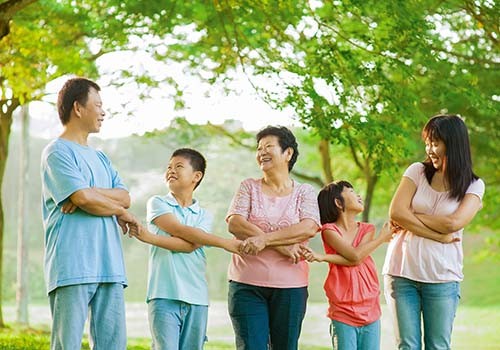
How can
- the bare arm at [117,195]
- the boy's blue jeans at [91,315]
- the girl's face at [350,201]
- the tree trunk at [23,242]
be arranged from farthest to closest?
the tree trunk at [23,242] → the girl's face at [350,201] → the bare arm at [117,195] → the boy's blue jeans at [91,315]

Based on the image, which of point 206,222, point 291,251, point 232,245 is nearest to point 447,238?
point 291,251

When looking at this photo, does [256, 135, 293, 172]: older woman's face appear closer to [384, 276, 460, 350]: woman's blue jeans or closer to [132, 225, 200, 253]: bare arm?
[132, 225, 200, 253]: bare arm

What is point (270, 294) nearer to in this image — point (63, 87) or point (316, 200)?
point (316, 200)

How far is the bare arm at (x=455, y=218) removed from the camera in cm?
505

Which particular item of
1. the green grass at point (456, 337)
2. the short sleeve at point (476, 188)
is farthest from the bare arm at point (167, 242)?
the green grass at point (456, 337)

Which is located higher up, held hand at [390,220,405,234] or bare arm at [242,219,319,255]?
held hand at [390,220,405,234]

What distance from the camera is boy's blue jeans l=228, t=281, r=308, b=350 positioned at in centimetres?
500

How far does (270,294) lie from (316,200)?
63cm

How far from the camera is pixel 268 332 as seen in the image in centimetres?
507

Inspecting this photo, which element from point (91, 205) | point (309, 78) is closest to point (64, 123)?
point (91, 205)

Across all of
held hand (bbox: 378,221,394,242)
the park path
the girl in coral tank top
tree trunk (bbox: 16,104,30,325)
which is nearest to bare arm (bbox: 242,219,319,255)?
the girl in coral tank top

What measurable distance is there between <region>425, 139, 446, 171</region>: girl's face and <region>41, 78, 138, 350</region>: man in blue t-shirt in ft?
5.74

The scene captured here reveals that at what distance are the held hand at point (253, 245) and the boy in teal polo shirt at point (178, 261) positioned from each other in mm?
62

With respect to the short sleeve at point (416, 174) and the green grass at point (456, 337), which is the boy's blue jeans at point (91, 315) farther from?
the green grass at point (456, 337)
